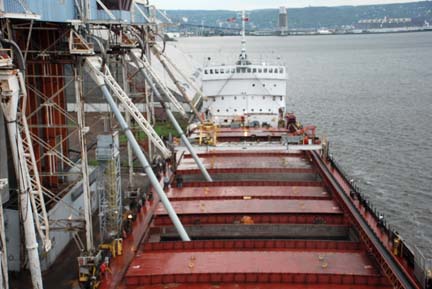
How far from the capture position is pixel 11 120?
568 inches

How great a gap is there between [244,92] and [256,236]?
23499 millimetres

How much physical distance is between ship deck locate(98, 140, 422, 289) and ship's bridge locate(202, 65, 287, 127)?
39.1 ft

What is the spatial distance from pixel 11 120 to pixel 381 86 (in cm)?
8246

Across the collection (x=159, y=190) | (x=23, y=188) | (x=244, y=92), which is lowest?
(x=159, y=190)

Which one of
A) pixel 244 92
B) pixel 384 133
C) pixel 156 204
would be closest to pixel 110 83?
pixel 156 204

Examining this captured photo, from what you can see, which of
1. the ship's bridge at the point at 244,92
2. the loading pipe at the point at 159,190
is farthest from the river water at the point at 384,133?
the loading pipe at the point at 159,190

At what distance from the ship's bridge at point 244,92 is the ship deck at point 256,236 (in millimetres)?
11916

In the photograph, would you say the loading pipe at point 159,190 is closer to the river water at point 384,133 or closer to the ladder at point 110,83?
the ladder at point 110,83

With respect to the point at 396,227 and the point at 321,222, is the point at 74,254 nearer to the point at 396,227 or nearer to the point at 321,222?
the point at 321,222

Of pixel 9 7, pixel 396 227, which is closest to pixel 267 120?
pixel 396 227

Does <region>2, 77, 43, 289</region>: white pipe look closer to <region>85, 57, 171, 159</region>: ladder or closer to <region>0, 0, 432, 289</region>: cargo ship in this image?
<region>0, 0, 432, 289</region>: cargo ship

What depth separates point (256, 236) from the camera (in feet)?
66.0

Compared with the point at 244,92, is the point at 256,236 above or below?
below

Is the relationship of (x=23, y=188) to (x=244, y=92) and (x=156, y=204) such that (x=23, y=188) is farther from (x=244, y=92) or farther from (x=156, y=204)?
(x=244, y=92)
